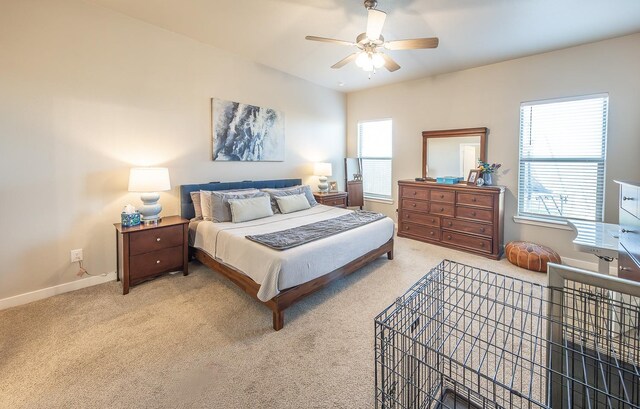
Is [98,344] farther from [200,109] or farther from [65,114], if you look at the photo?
[200,109]

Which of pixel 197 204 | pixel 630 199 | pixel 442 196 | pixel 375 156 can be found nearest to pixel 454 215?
pixel 442 196

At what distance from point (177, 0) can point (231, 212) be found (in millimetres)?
2252

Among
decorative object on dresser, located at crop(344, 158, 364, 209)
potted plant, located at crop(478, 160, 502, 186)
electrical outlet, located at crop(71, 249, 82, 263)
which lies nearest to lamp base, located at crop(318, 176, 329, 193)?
decorative object on dresser, located at crop(344, 158, 364, 209)

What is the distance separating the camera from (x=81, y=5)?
2865 mm

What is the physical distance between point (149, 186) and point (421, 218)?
3.91m

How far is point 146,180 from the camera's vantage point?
9.86 ft

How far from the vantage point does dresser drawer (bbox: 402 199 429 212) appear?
4637mm

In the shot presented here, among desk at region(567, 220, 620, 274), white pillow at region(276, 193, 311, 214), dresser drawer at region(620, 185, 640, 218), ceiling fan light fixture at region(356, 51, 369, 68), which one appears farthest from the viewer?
white pillow at region(276, 193, 311, 214)

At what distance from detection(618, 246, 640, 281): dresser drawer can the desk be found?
0.24 feet

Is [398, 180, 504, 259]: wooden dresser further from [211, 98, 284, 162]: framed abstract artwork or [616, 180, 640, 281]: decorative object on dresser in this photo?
[211, 98, 284, 162]: framed abstract artwork

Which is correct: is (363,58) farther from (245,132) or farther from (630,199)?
(630,199)

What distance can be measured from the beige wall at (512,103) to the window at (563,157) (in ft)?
0.30

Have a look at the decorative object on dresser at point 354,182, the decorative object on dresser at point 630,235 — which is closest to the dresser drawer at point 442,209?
the decorative object on dresser at point 354,182

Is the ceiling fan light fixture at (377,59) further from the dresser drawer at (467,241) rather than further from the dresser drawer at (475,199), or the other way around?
the dresser drawer at (467,241)
